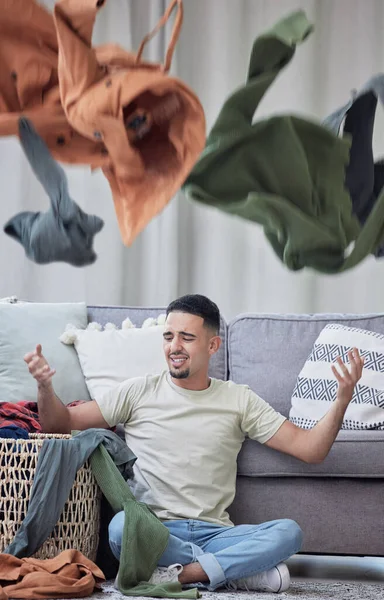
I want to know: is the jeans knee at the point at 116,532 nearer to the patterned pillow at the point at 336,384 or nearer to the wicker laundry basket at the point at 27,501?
the wicker laundry basket at the point at 27,501

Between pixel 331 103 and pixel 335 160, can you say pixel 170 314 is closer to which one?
pixel 331 103

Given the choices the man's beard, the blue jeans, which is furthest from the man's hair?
the blue jeans

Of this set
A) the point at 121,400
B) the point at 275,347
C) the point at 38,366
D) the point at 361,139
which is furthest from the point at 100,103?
the point at 275,347

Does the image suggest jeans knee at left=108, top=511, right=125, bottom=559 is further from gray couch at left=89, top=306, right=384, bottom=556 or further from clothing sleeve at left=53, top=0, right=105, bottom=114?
clothing sleeve at left=53, top=0, right=105, bottom=114

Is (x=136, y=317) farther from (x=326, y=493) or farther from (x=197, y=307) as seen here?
(x=326, y=493)

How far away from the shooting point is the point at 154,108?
248 millimetres

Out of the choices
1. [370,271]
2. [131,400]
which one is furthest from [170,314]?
[370,271]

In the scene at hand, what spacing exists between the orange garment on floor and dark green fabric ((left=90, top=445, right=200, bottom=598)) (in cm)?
7

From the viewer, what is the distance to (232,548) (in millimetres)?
1915

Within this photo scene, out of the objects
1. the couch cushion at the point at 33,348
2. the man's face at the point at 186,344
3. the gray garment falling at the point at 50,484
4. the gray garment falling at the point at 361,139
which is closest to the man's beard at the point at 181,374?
the man's face at the point at 186,344

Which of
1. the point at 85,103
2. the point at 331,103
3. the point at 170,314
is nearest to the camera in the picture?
the point at 85,103

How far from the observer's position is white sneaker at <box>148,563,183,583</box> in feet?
6.20

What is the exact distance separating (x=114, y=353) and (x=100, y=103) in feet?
7.05

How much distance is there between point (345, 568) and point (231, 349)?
26.7 inches
